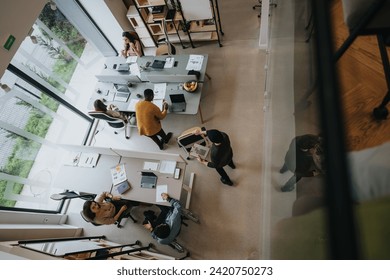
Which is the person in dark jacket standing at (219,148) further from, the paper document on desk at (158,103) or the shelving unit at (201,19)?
the shelving unit at (201,19)

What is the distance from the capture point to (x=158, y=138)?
4621 millimetres

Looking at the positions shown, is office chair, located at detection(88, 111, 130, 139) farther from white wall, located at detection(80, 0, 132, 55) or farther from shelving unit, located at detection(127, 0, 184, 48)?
shelving unit, located at detection(127, 0, 184, 48)

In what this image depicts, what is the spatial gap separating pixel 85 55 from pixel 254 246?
5.56 meters

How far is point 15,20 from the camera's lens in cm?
344

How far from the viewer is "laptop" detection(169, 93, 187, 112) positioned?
13.8 ft

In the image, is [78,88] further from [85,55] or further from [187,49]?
[187,49]

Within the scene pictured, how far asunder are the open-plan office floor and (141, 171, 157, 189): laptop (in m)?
0.85

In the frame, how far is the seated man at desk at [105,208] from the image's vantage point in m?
3.32

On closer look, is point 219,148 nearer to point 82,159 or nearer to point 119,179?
point 119,179

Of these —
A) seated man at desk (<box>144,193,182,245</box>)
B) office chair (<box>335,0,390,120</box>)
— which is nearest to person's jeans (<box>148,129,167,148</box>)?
seated man at desk (<box>144,193,182,245</box>)

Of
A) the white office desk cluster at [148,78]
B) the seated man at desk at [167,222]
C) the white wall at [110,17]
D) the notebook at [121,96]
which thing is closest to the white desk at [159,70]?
the white office desk cluster at [148,78]

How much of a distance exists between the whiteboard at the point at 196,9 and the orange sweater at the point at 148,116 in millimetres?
2431

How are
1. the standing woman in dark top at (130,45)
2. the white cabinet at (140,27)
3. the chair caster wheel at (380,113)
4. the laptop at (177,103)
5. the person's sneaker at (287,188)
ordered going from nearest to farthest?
1. the person's sneaker at (287,188)
2. the chair caster wheel at (380,113)
3. the laptop at (177,103)
4. the standing woman in dark top at (130,45)
5. the white cabinet at (140,27)

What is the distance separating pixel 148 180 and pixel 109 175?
740 millimetres
